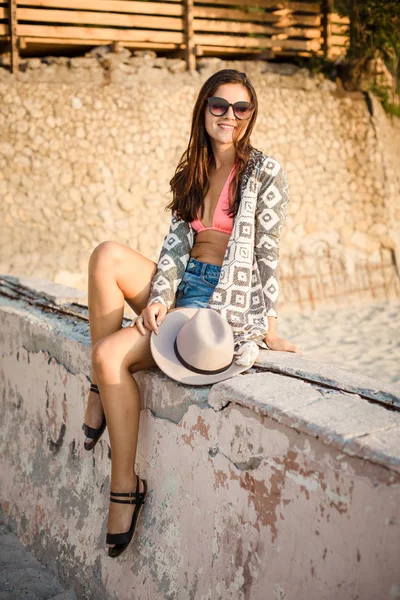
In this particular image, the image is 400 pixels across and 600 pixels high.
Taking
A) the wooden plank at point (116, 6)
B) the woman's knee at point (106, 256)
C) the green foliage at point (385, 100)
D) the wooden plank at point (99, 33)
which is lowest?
the woman's knee at point (106, 256)

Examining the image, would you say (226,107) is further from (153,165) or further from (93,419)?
(153,165)

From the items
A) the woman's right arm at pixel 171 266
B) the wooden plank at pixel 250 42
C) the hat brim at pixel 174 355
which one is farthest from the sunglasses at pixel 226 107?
the wooden plank at pixel 250 42

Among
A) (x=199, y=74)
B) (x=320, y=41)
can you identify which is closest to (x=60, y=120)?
(x=199, y=74)

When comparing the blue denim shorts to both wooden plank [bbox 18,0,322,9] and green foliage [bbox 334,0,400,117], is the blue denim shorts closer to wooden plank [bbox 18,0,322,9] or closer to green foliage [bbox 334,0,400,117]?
wooden plank [bbox 18,0,322,9]

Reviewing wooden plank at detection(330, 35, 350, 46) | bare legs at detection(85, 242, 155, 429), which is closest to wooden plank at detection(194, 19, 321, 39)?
wooden plank at detection(330, 35, 350, 46)

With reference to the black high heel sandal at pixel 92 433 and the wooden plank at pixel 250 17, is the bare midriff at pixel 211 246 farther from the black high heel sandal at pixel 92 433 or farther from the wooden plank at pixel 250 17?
the wooden plank at pixel 250 17

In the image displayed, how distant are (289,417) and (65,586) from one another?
5.02 ft

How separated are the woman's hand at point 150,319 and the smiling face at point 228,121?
2.44 feet

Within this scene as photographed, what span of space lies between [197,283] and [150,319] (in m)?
0.43

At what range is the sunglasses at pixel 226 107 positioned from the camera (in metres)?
2.46

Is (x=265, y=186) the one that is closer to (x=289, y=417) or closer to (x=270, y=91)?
(x=289, y=417)

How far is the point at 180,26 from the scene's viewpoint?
27.9 ft

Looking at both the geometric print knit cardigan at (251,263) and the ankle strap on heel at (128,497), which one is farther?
the geometric print knit cardigan at (251,263)

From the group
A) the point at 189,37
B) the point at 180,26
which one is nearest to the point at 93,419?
the point at 189,37
